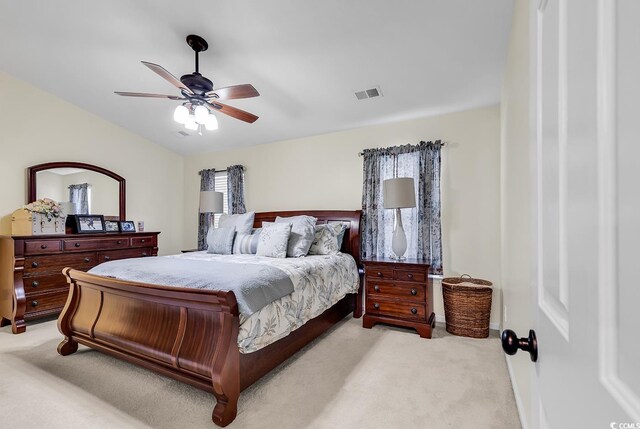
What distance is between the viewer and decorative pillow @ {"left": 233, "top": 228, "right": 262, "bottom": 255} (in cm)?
369

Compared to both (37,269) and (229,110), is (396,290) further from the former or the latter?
(37,269)

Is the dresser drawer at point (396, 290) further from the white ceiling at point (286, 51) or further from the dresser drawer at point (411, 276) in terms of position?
the white ceiling at point (286, 51)

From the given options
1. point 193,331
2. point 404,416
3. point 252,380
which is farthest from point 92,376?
point 404,416

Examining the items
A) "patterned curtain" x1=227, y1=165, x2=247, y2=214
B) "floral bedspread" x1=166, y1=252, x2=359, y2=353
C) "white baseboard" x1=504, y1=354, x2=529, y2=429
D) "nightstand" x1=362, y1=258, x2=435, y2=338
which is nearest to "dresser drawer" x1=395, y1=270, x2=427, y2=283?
"nightstand" x1=362, y1=258, x2=435, y2=338

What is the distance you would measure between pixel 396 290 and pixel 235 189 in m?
3.17

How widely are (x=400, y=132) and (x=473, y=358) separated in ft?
8.84

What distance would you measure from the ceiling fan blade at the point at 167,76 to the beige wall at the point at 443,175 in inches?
88.6

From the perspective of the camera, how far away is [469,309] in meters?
3.05

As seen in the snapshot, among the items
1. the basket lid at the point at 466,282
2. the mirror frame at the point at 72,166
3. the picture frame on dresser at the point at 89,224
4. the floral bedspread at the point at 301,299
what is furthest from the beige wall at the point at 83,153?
the basket lid at the point at 466,282

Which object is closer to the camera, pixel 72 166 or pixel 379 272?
pixel 379 272

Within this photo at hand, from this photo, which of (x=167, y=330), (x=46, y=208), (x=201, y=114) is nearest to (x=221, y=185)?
(x=46, y=208)

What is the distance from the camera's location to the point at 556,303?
56 cm

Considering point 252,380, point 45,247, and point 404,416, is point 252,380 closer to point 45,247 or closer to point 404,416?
point 404,416

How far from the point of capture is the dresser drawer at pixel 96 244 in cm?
Result: 371
